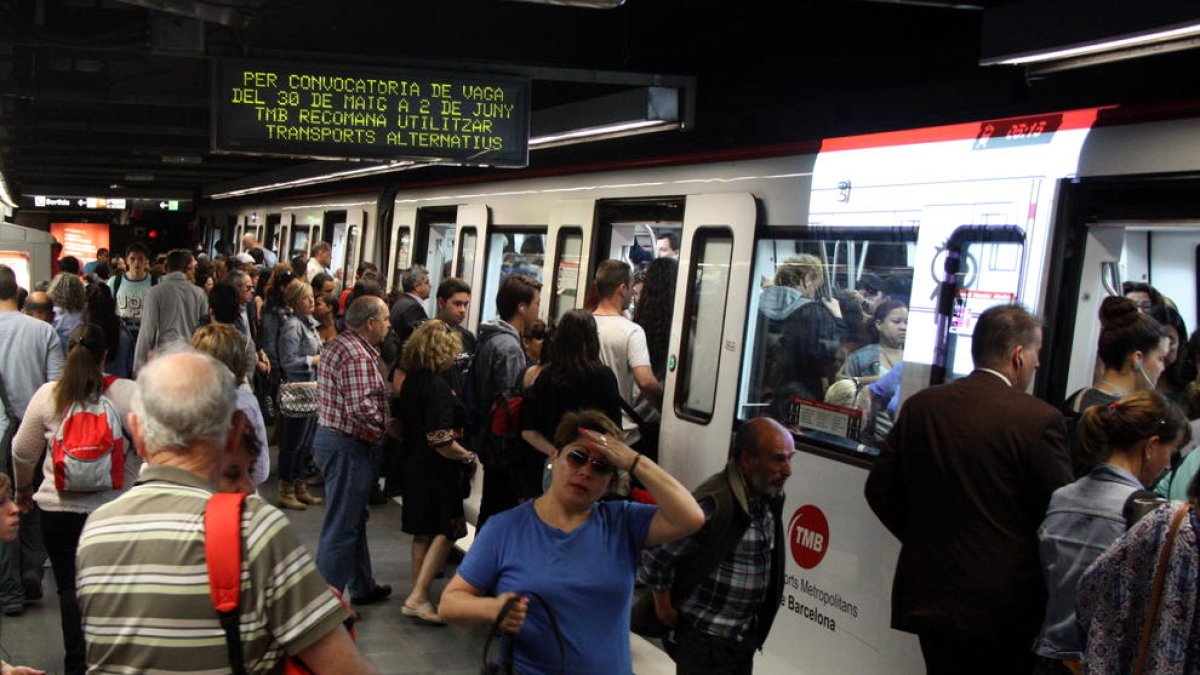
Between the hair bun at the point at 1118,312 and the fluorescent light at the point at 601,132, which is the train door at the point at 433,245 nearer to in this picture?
the fluorescent light at the point at 601,132

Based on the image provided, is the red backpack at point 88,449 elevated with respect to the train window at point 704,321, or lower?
lower

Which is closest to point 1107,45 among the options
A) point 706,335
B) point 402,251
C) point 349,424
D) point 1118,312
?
point 1118,312

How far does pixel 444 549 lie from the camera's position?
654cm

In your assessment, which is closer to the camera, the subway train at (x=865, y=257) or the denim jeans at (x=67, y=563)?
the subway train at (x=865, y=257)

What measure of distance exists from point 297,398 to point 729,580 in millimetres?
5684

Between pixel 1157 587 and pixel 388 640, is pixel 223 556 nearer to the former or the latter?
pixel 1157 587

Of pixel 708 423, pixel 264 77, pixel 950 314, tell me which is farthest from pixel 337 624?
pixel 264 77

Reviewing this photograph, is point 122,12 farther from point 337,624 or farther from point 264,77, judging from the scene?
point 337,624

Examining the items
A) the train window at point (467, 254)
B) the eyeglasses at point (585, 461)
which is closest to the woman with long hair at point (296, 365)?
the train window at point (467, 254)

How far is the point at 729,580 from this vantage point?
3859 millimetres

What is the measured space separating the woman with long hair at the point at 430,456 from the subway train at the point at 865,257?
121 centimetres

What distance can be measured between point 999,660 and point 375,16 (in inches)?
296

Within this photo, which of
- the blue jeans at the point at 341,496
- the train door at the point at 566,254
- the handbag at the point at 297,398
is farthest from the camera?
the handbag at the point at 297,398

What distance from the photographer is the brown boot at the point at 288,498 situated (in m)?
9.28
